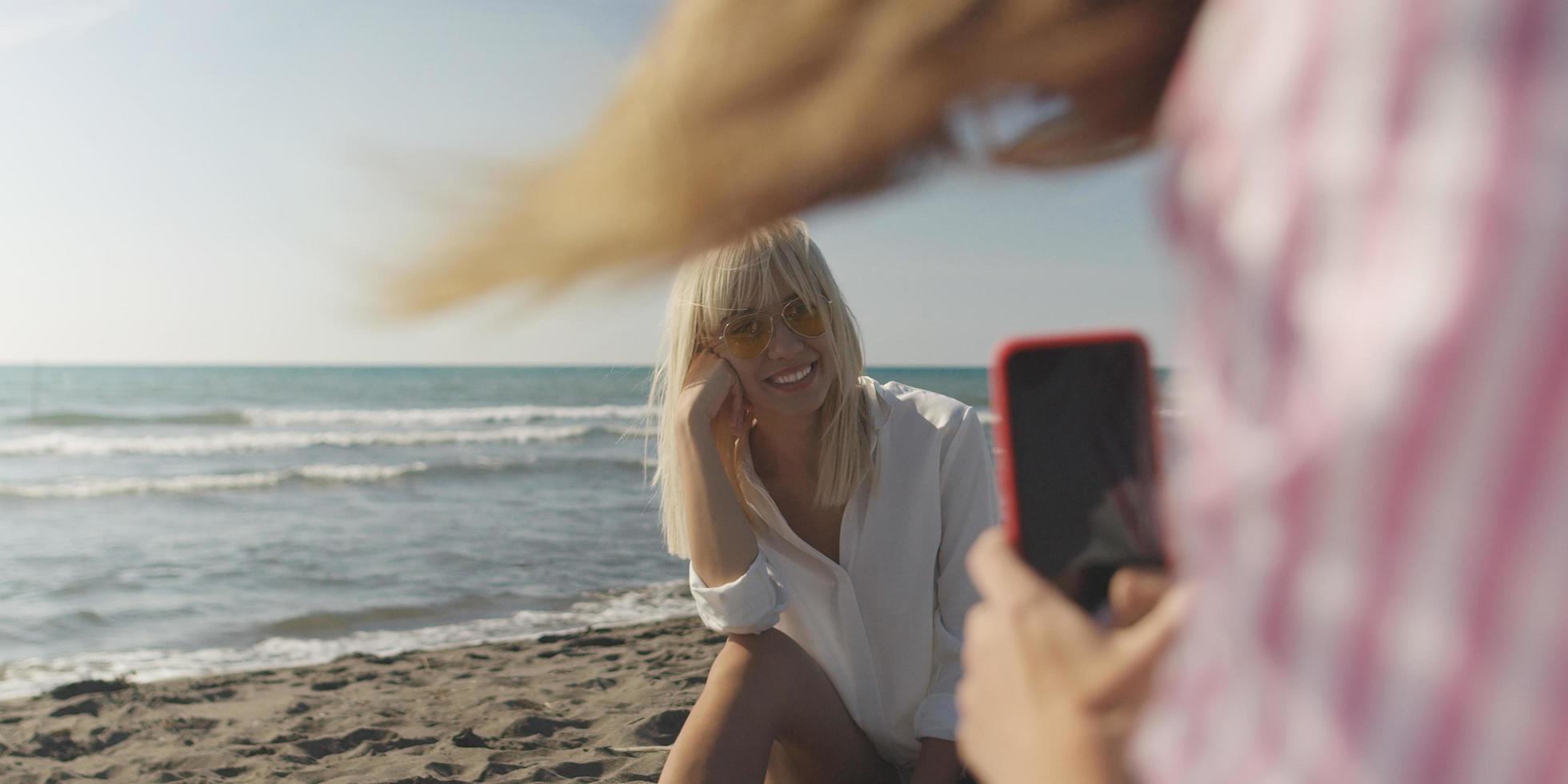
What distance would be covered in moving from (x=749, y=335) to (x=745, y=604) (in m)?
Result: 0.80

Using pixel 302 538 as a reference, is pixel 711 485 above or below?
above

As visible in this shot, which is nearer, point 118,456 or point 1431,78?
point 1431,78

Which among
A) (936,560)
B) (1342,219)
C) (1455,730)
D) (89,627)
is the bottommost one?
(89,627)

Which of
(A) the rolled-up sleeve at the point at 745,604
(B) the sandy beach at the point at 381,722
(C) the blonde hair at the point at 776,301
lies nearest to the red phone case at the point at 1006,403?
(A) the rolled-up sleeve at the point at 745,604

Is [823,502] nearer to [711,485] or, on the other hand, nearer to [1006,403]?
[711,485]

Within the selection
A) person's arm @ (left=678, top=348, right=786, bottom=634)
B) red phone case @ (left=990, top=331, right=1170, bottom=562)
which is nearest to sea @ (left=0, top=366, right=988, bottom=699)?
person's arm @ (left=678, top=348, right=786, bottom=634)

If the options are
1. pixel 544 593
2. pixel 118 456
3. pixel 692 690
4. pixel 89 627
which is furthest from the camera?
pixel 118 456

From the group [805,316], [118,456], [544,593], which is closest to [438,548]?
[544,593]

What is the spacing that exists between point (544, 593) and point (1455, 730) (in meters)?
8.77

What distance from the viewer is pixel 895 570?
3.25 meters

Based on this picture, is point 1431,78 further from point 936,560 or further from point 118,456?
point 118,456

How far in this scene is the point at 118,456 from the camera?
693 inches

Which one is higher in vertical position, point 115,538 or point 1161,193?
point 1161,193

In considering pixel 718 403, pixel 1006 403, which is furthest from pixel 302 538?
pixel 1006 403
